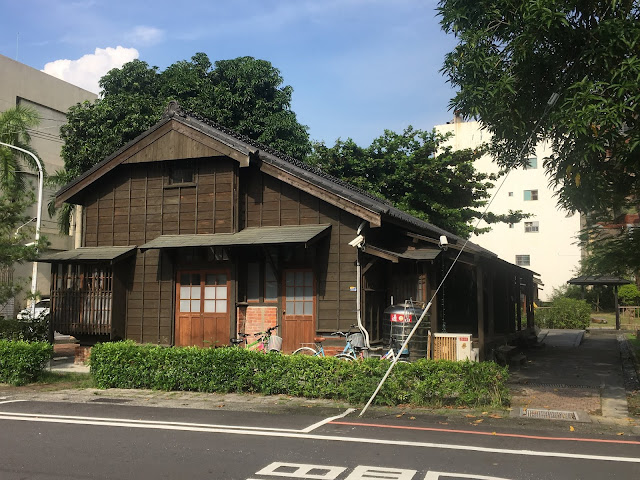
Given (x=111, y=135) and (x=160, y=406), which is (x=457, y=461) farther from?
(x=111, y=135)

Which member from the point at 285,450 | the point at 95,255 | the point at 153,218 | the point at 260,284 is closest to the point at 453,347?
the point at 260,284

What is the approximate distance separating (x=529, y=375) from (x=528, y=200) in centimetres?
3759

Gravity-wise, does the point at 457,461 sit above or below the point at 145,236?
below

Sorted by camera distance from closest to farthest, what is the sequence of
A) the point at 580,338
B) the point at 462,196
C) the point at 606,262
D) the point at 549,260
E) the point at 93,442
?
the point at 93,442 < the point at 606,262 < the point at 580,338 < the point at 462,196 < the point at 549,260

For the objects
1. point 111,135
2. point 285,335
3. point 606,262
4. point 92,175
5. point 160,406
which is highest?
point 111,135

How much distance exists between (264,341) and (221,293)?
2.09 m

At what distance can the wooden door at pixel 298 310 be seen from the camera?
14.3 meters

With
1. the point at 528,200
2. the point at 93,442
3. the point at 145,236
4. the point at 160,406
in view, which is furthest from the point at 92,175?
the point at 528,200

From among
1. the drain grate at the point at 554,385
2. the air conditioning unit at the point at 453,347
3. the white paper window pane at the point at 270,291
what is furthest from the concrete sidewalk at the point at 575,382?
the white paper window pane at the point at 270,291

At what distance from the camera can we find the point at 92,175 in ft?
54.2

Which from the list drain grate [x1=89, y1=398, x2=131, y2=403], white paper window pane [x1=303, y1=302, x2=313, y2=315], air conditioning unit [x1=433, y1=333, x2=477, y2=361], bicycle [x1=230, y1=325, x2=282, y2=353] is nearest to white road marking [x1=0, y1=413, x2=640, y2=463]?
drain grate [x1=89, y1=398, x2=131, y2=403]

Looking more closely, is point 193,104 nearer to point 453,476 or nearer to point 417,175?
point 417,175

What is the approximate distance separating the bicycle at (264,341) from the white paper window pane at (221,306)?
93cm

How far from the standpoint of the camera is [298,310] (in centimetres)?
1445
